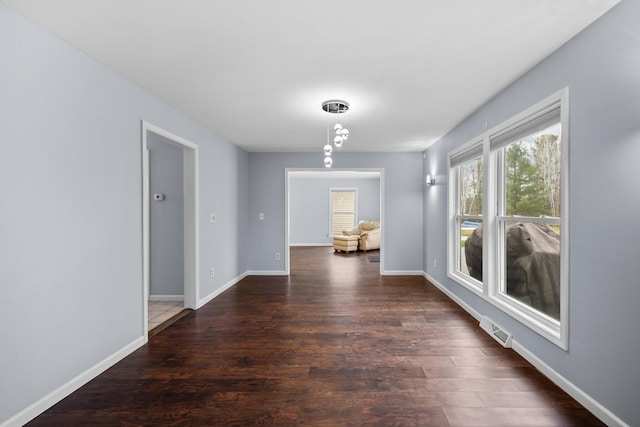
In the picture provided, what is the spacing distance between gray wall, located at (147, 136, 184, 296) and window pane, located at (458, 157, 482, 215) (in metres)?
3.76

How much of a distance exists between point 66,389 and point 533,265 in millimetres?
3678

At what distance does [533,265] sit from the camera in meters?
2.60

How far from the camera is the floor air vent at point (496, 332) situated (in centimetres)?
Answer: 263

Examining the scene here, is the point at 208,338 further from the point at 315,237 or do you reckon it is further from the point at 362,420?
the point at 315,237

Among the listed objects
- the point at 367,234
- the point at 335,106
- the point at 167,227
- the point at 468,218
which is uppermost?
the point at 335,106

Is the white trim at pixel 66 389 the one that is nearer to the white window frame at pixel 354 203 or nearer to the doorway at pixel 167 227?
the doorway at pixel 167 227

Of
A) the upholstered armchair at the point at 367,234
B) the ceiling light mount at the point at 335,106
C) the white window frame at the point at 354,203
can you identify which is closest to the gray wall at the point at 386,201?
the ceiling light mount at the point at 335,106

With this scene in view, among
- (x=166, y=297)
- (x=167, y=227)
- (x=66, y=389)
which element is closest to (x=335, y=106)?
(x=167, y=227)

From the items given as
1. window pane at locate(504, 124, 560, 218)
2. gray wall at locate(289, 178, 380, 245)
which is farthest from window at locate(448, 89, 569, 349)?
gray wall at locate(289, 178, 380, 245)

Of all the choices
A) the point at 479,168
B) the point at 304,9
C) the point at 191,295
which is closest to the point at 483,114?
the point at 479,168

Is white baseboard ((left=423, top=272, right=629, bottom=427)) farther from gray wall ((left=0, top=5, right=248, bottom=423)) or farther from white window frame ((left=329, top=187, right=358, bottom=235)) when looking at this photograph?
white window frame ((left=329, top=187, right=358, bottom=235))

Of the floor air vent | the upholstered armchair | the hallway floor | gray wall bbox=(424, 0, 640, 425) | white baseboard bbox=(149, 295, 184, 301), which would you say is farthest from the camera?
the upholstered armchair

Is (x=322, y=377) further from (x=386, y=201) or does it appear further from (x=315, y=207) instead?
(x=315, y=207)

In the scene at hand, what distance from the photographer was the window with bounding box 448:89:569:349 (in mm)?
2120
